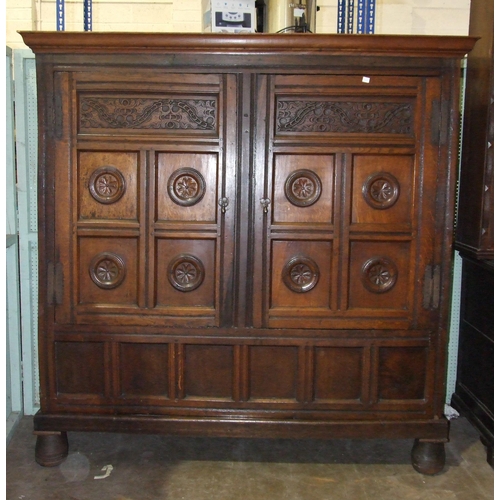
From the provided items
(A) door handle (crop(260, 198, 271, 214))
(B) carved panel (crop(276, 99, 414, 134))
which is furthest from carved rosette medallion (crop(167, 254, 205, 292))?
(B) carved panel (crop(276, 99, 414, 134))

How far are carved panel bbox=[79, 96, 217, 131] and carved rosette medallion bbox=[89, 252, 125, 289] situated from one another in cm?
57

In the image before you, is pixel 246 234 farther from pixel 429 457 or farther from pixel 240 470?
pixel 429 457

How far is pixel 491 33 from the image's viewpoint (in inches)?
98.2

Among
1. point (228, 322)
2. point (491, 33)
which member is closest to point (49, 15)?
point (228, 322)

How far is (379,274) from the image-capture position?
239 cm

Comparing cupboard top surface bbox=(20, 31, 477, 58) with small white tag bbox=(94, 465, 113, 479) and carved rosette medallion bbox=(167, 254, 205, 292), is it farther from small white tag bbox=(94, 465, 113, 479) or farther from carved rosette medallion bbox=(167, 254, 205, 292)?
small white tag bbox=(94, 465, 113, 479)

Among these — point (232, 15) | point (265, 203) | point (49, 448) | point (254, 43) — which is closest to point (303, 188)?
point (265, 203)

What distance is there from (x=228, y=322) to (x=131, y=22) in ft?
6.18

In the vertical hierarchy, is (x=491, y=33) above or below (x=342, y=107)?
above

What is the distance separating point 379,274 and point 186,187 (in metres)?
0.91

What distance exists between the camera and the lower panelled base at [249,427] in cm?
242

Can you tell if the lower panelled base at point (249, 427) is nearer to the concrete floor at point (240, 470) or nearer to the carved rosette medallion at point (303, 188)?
the concrete floor at point (240, 470)

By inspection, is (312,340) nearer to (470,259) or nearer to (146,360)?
(146,360)

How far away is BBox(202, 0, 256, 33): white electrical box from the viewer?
240 cm
